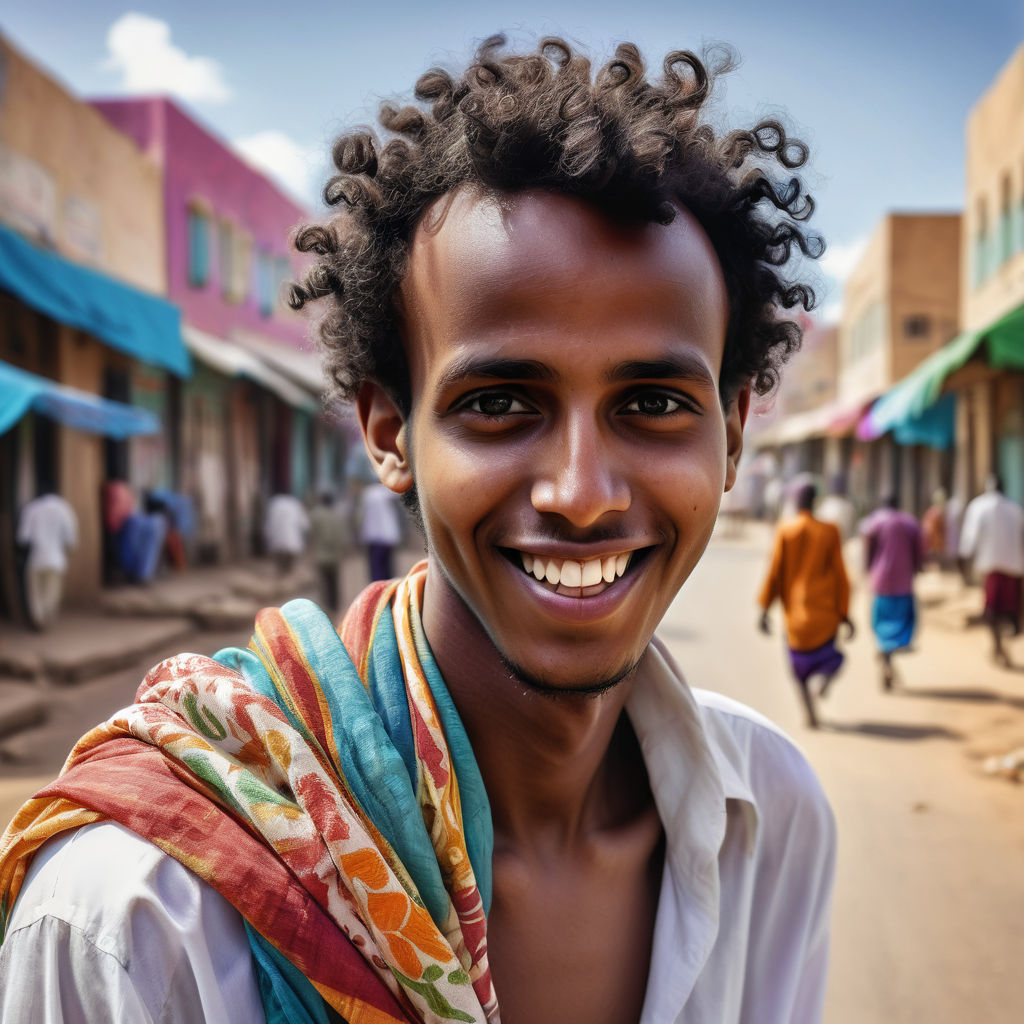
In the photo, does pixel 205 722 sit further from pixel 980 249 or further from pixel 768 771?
pixel 980 249

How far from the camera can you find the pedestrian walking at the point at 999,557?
7.78 m

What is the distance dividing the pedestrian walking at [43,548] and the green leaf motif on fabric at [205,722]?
26.7 ft

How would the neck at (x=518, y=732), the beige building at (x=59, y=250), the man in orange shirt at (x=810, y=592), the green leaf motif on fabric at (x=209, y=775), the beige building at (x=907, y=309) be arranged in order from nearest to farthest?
the green leaf motif on fabric at (x=209, y=775), the neck at (x=518, y=732), the man in orange shirt at (x=810, y=592), the beige building at (x=59, y=250), the beige building at (x=907, y=309)

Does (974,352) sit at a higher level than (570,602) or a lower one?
higher

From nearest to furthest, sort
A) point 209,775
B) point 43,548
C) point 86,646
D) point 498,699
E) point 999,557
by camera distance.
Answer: point 209,775, point 498,699, point 86,646, point 999,557, point 43,548

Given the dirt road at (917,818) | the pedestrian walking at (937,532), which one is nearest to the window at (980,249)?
the pedestrian walking at (937,532)

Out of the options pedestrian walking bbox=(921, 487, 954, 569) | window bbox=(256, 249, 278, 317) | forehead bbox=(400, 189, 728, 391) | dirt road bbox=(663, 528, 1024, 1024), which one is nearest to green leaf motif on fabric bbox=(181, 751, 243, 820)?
forehead bbox=(400, 189, 728, 391)

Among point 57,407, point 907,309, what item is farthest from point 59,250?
point 907,309

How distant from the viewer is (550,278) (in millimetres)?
1118

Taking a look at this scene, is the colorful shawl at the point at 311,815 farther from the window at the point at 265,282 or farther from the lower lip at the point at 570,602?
the window at the point at 265,282

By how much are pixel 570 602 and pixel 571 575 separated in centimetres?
4

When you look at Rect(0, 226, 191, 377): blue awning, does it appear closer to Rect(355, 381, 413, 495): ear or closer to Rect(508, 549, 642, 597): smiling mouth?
Rect(355, 381, 413, 495): ear

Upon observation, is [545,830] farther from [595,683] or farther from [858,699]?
[858,699]

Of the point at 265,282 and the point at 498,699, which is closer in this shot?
Answer: the point at 498,699
